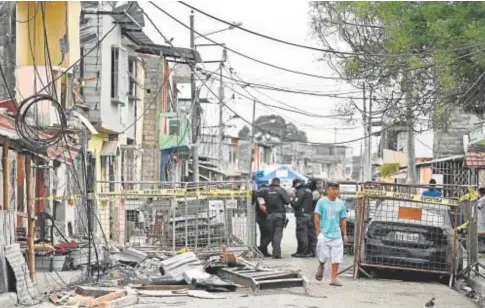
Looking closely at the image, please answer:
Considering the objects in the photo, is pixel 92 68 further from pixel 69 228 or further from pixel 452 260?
pixel 452 260

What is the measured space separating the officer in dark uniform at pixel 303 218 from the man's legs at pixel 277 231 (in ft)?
2.02

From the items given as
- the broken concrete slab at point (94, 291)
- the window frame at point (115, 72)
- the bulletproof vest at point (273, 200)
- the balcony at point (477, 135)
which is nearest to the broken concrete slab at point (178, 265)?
the broken concrete slab at point (94, 291)

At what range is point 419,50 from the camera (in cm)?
2055

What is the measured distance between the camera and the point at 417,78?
72.6 ft

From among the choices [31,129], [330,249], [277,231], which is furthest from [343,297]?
[277,231]

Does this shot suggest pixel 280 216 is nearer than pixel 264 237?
Yes

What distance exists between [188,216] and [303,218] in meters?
2.97

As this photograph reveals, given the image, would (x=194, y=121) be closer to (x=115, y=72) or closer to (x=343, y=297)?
(x=115, y=72)

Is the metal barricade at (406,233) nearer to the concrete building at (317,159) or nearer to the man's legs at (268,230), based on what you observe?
the man's legs at (268,230)

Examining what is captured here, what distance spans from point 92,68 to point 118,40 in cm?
262

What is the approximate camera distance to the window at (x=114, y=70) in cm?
2697

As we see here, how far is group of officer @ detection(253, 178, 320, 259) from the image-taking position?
20391mm

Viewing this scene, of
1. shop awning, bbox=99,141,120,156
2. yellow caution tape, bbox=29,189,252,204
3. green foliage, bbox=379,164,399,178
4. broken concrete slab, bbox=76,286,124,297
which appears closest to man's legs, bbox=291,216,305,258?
yellow caution tape, bbox=29,189,252,204

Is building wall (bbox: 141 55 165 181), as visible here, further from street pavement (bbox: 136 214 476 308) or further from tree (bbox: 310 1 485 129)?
street pavement (bbox: 136 214 476 308)
